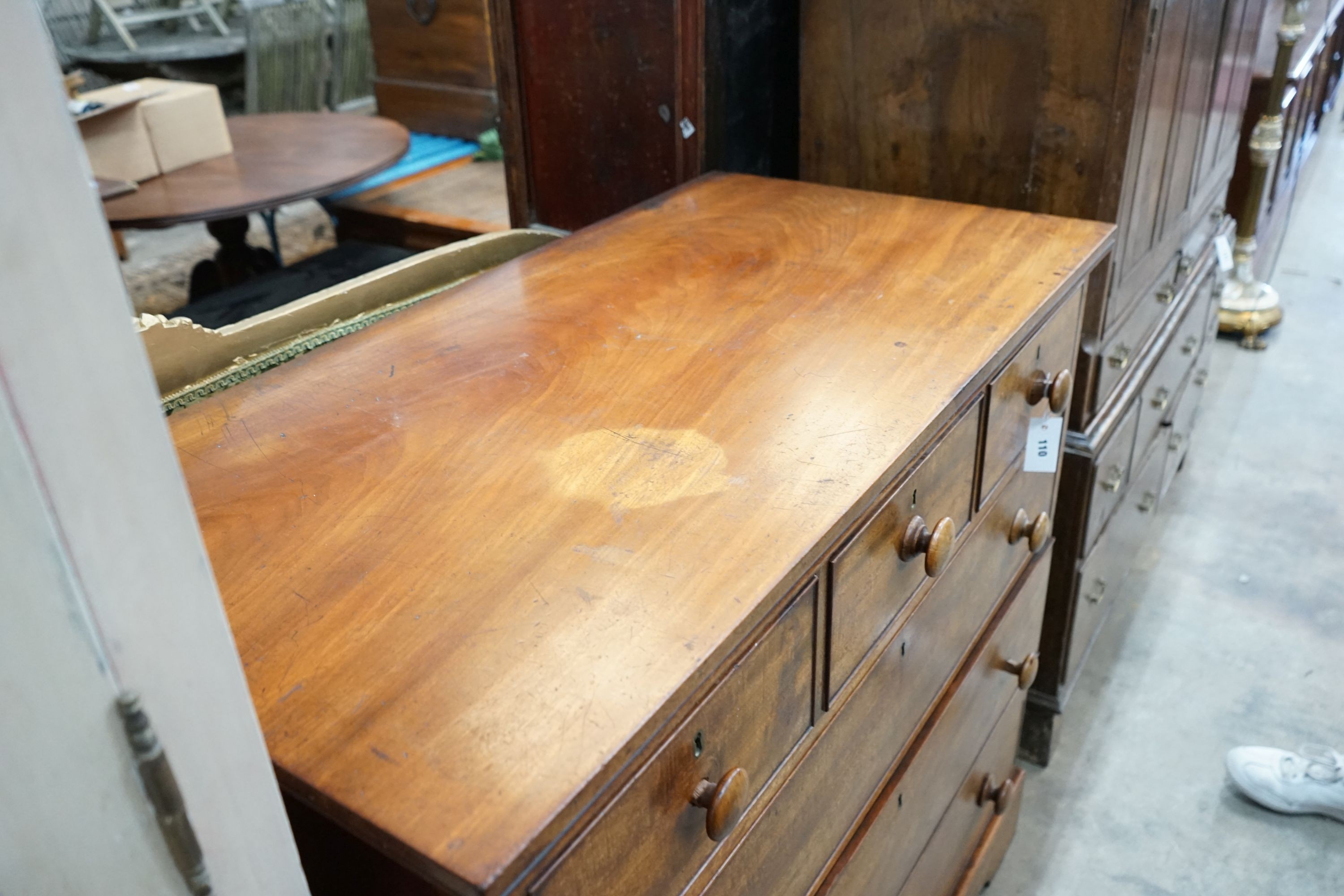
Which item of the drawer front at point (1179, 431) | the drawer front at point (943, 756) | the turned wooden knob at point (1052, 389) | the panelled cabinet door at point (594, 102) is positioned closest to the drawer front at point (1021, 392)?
the turned wooden knob at point (1052, 389)

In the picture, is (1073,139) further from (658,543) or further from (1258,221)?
(1258,221)

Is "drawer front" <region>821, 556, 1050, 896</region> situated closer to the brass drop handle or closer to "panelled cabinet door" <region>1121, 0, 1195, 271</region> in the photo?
the brass drop handle

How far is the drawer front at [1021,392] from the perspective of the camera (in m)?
1.11

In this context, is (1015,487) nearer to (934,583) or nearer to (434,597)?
(934,583)

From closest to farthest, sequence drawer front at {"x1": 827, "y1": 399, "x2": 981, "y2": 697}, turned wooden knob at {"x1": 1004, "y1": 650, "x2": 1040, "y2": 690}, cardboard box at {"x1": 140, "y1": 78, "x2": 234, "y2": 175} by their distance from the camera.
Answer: drawer front at {"x1": 827, "y1": 399, "x2": 981, "y2": 697} → turned wooden knob at {"x1": 1004, "y1": 650, "x2": 1040, "y2": 690} → cardboard box at {"x1": 140, "y1": 78, "x2": 234, "y2": 175}

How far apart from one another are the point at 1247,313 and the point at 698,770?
332 centimetres

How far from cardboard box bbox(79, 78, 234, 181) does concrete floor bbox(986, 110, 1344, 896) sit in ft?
9.93

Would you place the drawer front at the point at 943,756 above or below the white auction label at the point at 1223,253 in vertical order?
below

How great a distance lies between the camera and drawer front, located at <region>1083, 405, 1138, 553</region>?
1733 mm

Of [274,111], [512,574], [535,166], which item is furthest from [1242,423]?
[274,111]

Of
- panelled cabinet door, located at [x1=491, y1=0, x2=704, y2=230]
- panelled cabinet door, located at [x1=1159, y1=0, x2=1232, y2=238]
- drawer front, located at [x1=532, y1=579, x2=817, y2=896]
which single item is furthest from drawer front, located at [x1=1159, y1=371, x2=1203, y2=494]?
drawer front, located at [x1=532, y1=579, x2=817, y2=896]

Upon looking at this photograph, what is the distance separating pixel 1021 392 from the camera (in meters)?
1.17

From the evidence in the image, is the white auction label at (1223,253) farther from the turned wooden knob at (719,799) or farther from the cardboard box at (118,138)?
the cardboard box at (118,138)

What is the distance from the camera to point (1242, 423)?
2.97 m
